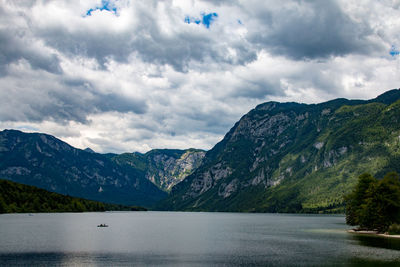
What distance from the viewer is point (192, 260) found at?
85188mm

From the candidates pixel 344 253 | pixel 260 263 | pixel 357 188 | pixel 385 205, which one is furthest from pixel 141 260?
pixel 357 188

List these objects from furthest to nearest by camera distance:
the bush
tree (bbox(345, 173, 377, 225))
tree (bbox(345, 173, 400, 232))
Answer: tree (bbox(345, 173, 377, 225)) < tree (bbox(345, 173, 400, 232)) < the bush

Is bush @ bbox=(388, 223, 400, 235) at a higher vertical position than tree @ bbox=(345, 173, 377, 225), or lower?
lower

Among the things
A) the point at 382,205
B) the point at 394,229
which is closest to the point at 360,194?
the point at 382,205

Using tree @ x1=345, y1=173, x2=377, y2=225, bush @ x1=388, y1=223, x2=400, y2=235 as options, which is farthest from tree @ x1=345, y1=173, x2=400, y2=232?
Answer: tree @ x1=345, y1=173, x2=377, y2=225

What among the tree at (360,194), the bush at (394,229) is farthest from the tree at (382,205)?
the tree at (360,194)

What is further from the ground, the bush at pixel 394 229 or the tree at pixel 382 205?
the tree at pixel 382 205

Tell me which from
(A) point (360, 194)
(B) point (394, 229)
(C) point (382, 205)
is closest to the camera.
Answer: (B) point (394, 229)

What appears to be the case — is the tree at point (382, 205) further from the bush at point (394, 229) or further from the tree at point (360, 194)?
the tree at point (360, 194)

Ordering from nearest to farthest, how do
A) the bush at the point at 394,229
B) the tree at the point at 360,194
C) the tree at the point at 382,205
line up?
the bush at the point at 394,229
the tree at the point at 382,205
the tree at the point at 360,194

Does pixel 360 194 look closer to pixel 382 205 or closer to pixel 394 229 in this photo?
pixel 382 205

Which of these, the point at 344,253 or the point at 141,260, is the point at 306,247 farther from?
the point at 141,260

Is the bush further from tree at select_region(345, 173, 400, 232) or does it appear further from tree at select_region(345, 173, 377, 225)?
tree at select_region(345, 173, 377, 225)

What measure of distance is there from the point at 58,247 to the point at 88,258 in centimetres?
2557
